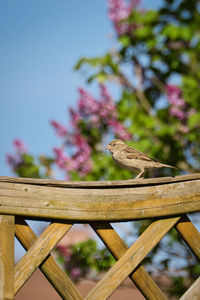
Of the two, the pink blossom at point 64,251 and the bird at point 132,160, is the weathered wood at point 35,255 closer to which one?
the bird at point 132,160

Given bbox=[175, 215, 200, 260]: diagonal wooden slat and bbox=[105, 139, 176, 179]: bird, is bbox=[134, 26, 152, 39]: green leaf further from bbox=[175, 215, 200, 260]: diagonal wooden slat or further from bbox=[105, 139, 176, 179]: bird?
bbox=[175, 215, 200, 260]: diagonal wooden slat

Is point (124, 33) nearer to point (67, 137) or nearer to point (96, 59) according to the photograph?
point (96, 59)

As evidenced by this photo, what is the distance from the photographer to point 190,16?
590 cm

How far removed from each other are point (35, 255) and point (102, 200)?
1.49ft

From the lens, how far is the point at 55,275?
6.78ft

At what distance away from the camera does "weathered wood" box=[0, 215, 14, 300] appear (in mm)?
1975

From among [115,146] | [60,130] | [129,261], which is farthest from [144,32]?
[129,261]

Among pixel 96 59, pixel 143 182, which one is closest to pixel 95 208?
pixel 143 182

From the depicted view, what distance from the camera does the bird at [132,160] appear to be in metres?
4.04

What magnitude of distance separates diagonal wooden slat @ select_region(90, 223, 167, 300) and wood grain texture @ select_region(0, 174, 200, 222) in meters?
0.07

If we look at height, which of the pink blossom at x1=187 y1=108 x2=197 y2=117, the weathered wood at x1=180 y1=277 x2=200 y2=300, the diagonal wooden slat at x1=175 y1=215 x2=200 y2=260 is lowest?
the weathered wood at x1=180 y1=277 x2=200 y2=300

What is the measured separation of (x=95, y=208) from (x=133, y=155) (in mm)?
2072

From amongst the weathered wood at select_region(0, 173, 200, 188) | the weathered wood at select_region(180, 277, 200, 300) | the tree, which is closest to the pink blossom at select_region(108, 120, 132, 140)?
the tree

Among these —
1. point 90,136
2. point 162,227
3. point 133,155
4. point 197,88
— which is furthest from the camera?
point 90,136
